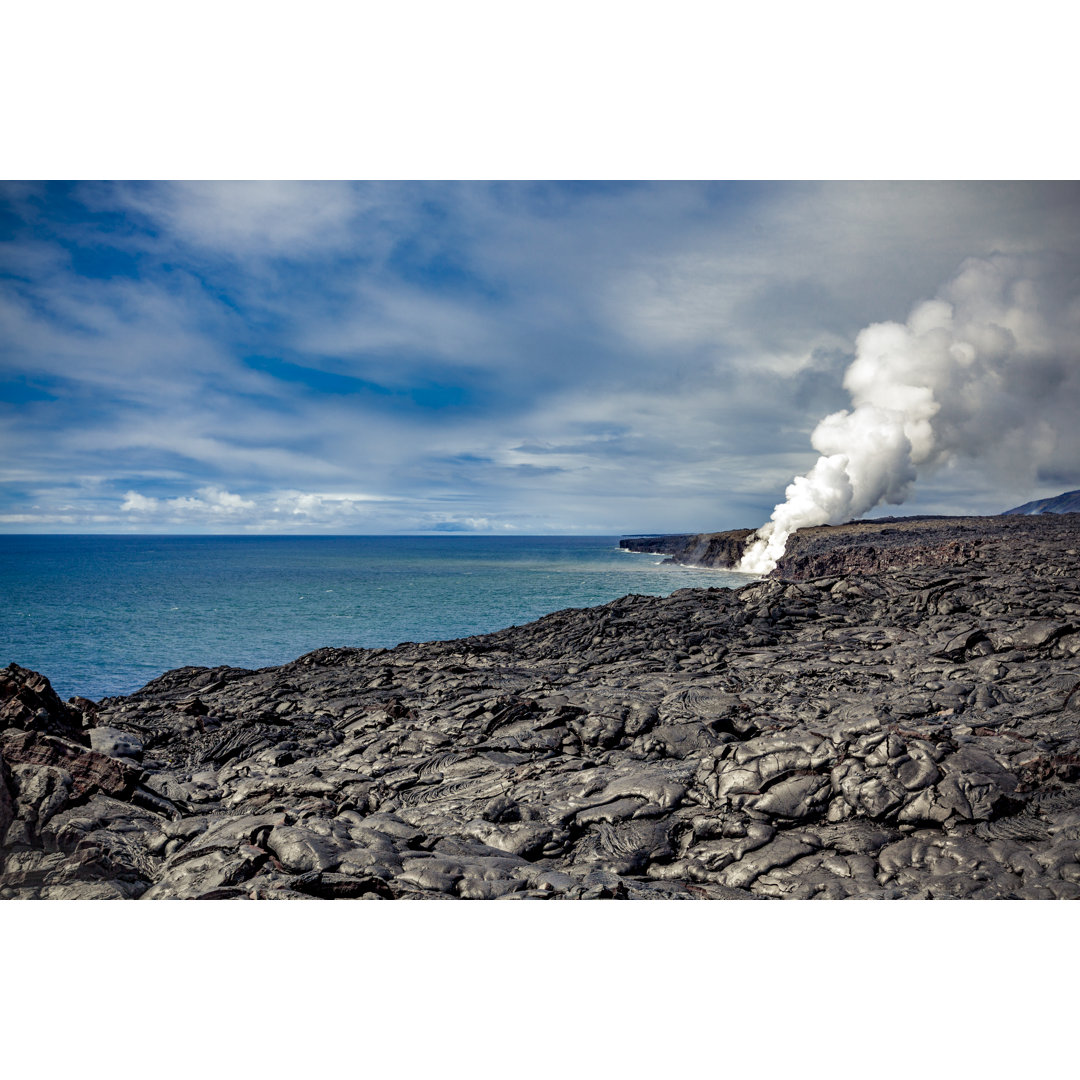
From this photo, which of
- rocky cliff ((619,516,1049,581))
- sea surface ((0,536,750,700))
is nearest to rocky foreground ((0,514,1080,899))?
rocky cliff ((619,516,1049,581))

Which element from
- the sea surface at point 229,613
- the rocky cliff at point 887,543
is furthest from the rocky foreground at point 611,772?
the sea surface at point 229,613

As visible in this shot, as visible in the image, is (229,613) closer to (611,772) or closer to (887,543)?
(611,772)

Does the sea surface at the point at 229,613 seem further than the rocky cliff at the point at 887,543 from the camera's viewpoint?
Yes

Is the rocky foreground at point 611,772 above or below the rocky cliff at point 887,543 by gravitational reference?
below

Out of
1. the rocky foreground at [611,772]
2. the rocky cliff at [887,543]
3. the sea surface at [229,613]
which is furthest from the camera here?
the sea surface at [229,613]

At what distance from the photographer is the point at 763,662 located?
33.3 ft

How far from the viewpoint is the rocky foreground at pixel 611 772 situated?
4.57 m

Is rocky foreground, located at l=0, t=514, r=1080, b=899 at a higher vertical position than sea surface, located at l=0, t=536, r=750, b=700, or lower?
lower

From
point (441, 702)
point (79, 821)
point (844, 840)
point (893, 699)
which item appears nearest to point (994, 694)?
point (893, 699)

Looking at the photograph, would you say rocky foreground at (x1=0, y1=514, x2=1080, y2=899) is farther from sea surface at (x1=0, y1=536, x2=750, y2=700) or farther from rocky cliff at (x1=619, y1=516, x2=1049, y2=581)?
sea surface at (x1=0, y1=536, x2=750, y2=700)

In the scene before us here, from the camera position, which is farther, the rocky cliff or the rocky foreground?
the rocky cliff

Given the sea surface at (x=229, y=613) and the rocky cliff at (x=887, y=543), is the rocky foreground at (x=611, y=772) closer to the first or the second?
the rocky cliff at (x=887, y=543)

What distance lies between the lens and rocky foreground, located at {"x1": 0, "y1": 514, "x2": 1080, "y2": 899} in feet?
15.0

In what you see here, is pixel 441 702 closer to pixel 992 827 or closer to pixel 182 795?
pixel 182 795
